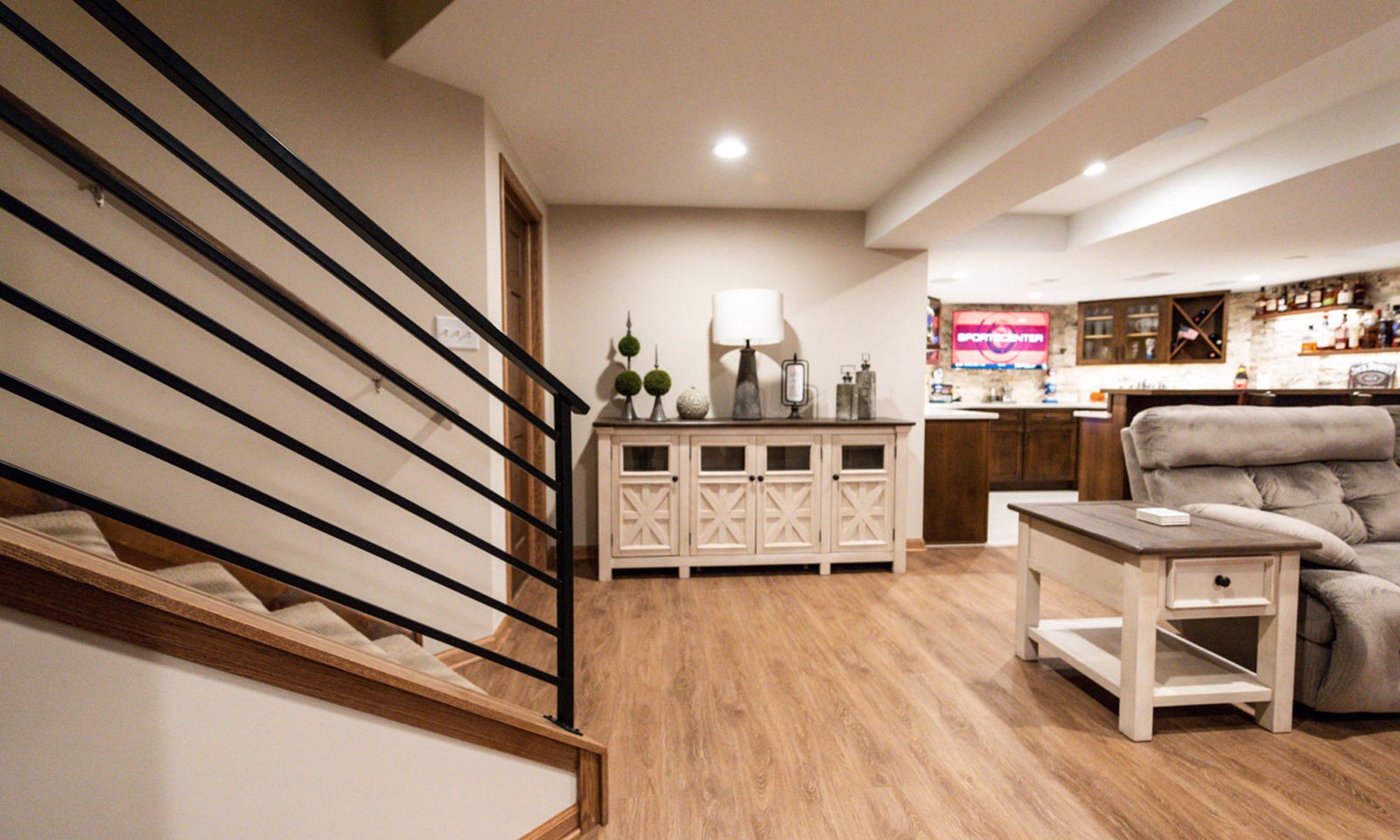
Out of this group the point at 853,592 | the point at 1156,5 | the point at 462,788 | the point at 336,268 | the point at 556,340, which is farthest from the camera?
the point at 556,340

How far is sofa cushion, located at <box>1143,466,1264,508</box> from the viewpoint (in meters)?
2.50

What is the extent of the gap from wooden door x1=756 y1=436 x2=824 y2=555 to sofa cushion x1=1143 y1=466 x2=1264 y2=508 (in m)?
1.68

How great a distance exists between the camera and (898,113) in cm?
270

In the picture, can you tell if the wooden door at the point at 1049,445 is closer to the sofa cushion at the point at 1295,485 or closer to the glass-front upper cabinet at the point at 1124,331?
the glass-front upper cabinet at the point at 1124,331

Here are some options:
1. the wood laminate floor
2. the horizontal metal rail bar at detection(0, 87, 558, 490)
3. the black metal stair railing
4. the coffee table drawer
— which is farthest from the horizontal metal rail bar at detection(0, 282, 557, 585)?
the coffee table drawer

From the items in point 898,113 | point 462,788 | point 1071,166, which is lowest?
point 462,788

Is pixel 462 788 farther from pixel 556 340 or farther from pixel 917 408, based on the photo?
pixel 917 408

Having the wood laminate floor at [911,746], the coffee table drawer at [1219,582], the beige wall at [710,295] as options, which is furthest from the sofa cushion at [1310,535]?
the beige wall at [710,295]

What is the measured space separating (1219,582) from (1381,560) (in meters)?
0.82

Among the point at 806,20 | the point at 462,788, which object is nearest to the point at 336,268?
the point at 462,788

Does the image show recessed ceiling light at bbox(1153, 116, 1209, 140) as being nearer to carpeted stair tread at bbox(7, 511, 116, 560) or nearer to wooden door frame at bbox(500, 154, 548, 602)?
wooden door frame at bbox(500, 154, 548, 602)

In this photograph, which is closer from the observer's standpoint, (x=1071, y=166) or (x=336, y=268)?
(x=336, y=268)

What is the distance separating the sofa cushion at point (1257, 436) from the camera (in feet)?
8.25

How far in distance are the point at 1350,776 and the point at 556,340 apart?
12.9 feet
